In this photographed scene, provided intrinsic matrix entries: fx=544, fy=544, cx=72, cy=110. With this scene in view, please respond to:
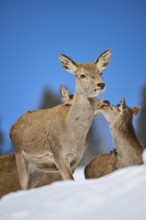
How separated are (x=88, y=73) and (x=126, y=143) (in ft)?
6.38

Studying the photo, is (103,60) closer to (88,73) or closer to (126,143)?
(88,73)

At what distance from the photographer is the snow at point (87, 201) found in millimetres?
3284

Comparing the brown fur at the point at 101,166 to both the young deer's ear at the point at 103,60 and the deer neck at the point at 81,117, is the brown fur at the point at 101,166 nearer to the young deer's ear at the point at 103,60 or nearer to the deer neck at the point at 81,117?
the deer neck at the point at 81,117

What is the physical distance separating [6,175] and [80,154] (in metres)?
1.96

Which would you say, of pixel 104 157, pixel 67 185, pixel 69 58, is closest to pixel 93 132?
pixel 104 157

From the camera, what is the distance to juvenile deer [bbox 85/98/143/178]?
909cm

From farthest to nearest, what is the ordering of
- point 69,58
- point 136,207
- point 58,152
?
point 69,58 < point 58,152 < point 136,207

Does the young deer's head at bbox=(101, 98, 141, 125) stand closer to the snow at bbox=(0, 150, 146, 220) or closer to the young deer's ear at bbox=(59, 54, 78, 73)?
the young deer's ear at bbox=(59, 54, 78, 73)

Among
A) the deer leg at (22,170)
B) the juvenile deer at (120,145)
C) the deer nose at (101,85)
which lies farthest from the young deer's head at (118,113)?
the deer nose at (101,85)

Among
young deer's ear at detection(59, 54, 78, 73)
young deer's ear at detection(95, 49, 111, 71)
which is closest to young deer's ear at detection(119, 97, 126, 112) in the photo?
young deer's ear at detection(95, 49, 111, 71)

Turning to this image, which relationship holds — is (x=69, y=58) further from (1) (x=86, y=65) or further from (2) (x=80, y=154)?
(2) (x=80, y=154)

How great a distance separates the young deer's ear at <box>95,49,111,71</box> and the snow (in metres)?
4.44

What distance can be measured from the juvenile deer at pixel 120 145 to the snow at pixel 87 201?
5232mm

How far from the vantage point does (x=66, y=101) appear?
886 cm
